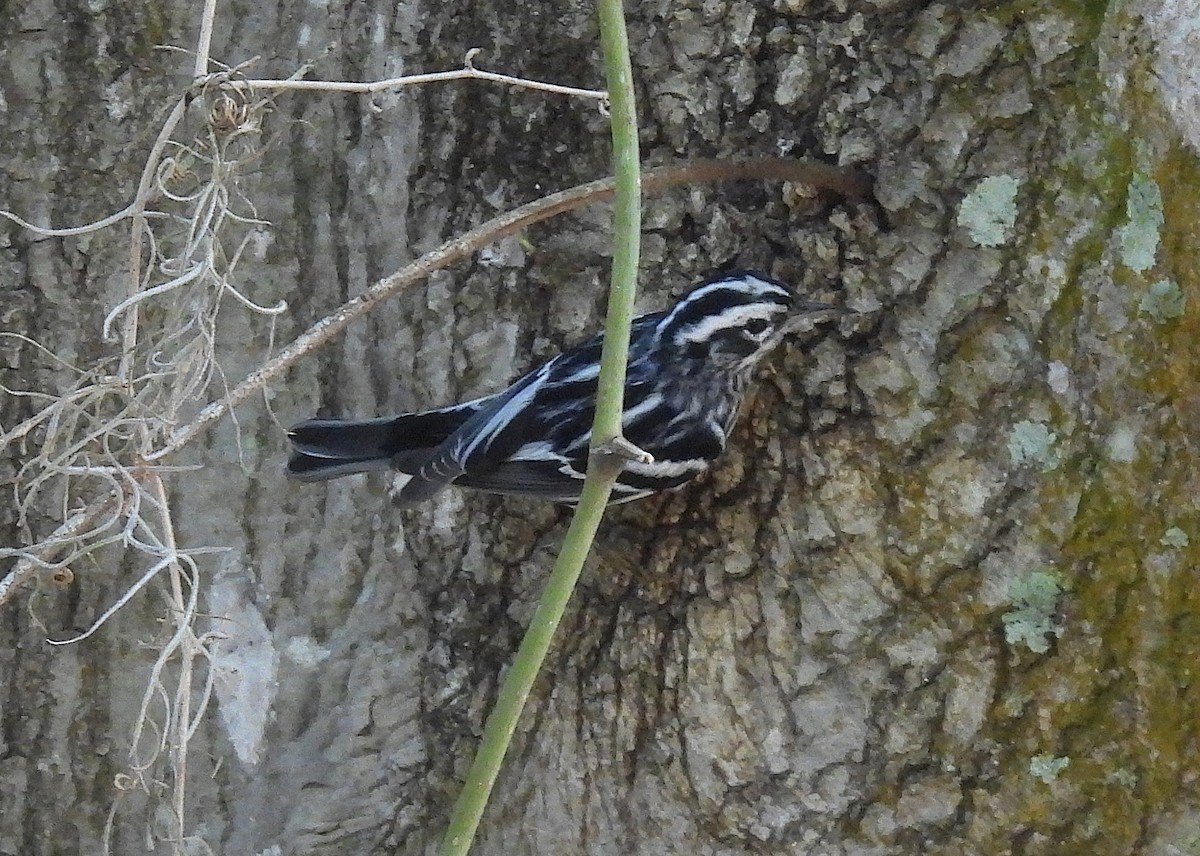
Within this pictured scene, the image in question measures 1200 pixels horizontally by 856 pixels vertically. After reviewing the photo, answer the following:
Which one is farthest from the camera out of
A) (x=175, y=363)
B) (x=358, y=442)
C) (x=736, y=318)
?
(x=358, y=442)

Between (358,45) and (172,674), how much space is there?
3.15 feet

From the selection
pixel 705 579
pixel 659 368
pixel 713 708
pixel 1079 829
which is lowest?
pixel 1079 829

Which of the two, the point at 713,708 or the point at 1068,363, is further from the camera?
the point at 713,708

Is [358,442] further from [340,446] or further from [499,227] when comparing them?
[499,227]

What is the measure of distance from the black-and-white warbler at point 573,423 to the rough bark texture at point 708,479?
0.05 metres

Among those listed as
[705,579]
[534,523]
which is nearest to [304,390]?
[534,523]

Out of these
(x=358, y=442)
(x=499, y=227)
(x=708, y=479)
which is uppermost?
(x=499, y=227)

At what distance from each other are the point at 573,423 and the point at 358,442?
0.31 m

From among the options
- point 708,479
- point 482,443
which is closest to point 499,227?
point 482,443

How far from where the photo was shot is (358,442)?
5.96 feet

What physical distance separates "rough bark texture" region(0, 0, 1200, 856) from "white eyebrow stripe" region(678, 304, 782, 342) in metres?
0.07

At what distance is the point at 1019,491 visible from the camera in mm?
1557

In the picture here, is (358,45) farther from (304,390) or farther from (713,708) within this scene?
(713,708)

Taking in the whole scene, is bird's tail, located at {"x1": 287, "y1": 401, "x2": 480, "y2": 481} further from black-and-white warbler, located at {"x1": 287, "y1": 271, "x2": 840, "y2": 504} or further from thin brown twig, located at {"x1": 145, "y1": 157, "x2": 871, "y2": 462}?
thin brown twig, located at {"x1": 145, "y1": 157, "x2": 871, "y2": 462}
